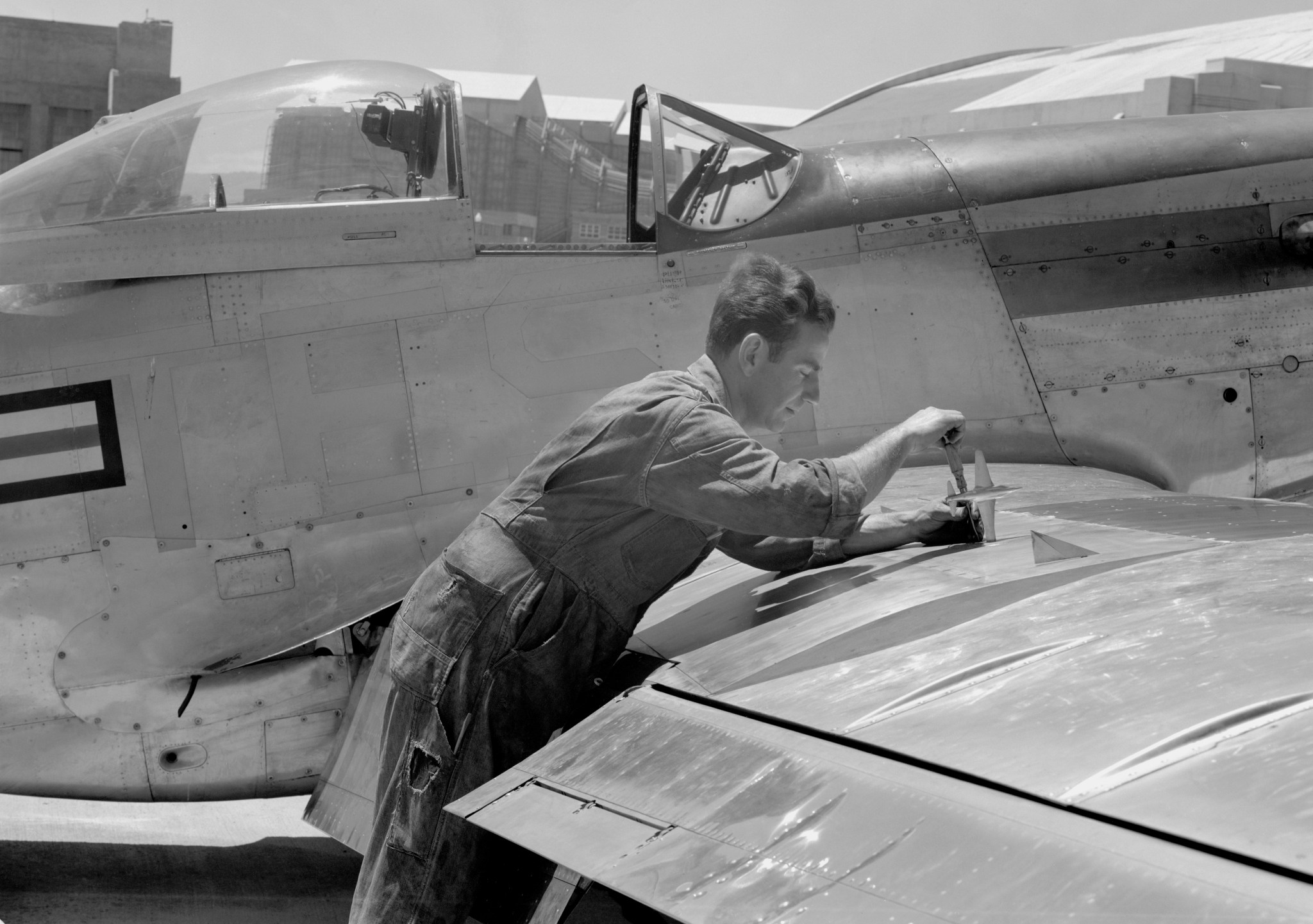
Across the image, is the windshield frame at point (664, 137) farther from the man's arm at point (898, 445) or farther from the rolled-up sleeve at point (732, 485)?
the rolled-up sleeve at point (732, 485)

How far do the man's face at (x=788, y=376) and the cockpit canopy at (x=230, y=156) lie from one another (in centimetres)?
189

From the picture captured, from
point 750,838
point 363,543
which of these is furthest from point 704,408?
point 363,543

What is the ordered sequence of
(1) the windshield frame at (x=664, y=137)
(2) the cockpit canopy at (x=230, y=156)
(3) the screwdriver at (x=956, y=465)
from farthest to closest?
1. (1) the windshield frame at (x=664, y=137)
2. (2) the cockpit canopy at (x=230, y=156)
3. (3) the screwdriver at (x=956, y=465)

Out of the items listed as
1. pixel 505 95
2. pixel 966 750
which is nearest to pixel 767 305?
pixel 966 750

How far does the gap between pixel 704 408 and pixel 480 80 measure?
2098 cm

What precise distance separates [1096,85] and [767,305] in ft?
53.8

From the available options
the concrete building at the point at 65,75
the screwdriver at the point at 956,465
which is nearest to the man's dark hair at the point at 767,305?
the screwdriver at the point at 956,465

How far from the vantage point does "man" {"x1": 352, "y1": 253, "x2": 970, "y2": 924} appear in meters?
2.42

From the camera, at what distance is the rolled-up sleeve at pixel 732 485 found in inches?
93.4

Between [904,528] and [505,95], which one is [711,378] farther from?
[505,95]

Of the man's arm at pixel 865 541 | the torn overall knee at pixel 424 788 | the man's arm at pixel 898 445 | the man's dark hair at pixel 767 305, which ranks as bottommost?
the torn overall knee at pixel 424 788

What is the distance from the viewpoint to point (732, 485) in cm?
237

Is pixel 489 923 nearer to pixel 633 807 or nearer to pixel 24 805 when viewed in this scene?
pixel 633 807

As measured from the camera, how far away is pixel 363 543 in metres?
3.86
